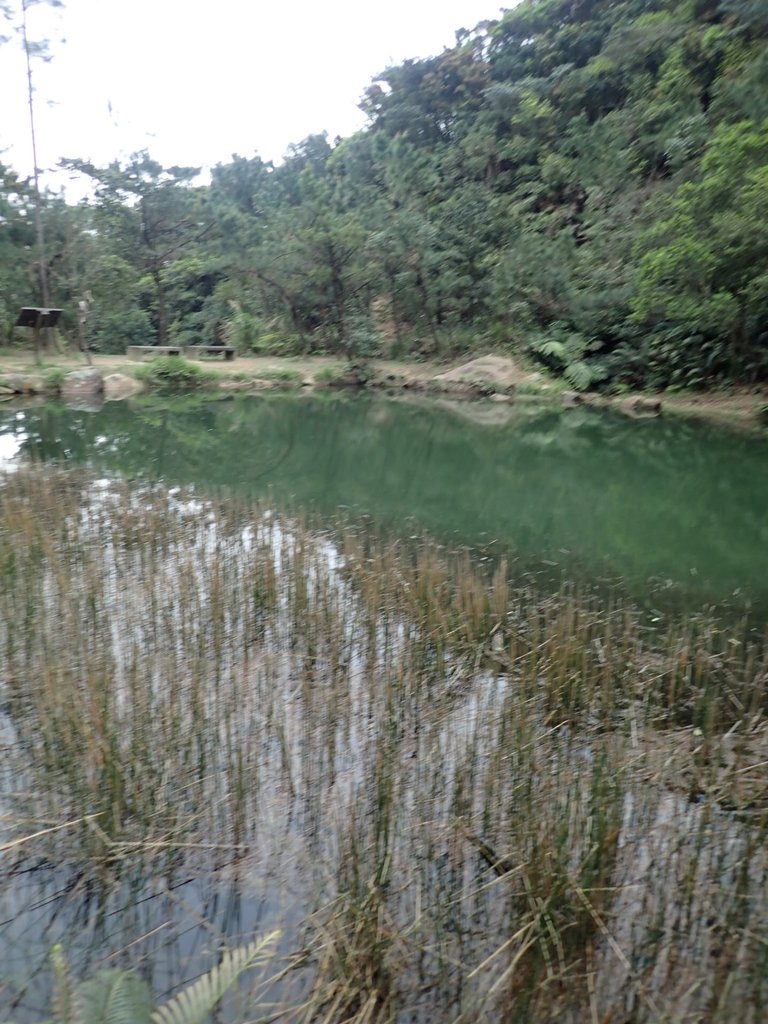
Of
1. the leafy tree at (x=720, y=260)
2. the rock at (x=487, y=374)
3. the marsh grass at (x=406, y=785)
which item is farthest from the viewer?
the rock at (x=487, y=374)

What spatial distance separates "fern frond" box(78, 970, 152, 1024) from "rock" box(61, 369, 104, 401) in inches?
559

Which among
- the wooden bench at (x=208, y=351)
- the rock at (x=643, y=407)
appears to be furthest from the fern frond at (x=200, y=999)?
the wooden bench at (x=208, y=351)

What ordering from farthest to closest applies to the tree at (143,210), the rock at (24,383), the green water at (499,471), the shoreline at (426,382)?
the tree at (143,210), the rock at (24,383), the shoreline at (426,382), the green water at (499,471)

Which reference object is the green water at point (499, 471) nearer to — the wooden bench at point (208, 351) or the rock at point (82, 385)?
the rock at point (82, 385)

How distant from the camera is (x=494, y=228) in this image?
19766mm

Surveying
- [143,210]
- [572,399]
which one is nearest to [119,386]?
[143,210]

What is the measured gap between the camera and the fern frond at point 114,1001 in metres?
1.16

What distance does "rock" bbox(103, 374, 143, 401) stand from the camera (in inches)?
593

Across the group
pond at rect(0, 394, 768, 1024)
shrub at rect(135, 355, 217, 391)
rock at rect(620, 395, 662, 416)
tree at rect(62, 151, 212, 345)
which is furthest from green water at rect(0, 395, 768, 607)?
tree at rect(62, 151, 212, 345)

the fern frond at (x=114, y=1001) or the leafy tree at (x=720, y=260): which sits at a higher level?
the leafy tree at (x=720, y=260)

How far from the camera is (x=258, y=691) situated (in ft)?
9.28

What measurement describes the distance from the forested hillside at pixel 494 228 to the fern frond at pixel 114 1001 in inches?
491

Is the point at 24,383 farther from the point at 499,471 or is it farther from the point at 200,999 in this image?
the point at 200,999

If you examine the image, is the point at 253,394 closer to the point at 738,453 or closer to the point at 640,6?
the point at 738,453
